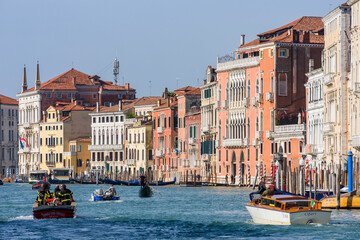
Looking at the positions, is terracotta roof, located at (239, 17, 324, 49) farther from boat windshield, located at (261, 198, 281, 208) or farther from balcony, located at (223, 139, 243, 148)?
boat windshield, located at (261, 198, 281, 208)

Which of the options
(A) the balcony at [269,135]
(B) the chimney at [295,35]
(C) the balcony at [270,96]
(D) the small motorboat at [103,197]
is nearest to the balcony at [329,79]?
(D) the small motorboat at [103,197]

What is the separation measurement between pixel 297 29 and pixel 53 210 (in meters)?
44.8

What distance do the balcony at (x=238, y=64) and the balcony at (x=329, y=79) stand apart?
1991 cm

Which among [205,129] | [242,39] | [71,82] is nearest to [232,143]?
[205,129]

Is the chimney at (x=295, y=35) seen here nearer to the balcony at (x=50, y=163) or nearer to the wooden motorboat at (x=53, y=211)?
the wooden motorboat at (x=53, y=211)

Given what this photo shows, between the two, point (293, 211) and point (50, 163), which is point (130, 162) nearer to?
point (50, 163)

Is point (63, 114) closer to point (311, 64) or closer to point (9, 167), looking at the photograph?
point (9, 167)

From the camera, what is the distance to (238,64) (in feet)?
279

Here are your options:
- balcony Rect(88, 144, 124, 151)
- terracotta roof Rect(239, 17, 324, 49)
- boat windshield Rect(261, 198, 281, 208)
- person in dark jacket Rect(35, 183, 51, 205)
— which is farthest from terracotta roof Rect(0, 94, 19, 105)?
boat windshield Rect(261, 198, 281, 208)

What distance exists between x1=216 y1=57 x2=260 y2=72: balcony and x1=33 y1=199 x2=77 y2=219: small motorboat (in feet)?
144

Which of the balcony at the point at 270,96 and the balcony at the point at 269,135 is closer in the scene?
the balcony at the point at 269,135

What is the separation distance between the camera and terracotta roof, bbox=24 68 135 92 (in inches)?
5207

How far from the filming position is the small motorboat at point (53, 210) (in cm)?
3978

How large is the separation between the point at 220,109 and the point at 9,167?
65700 mm
